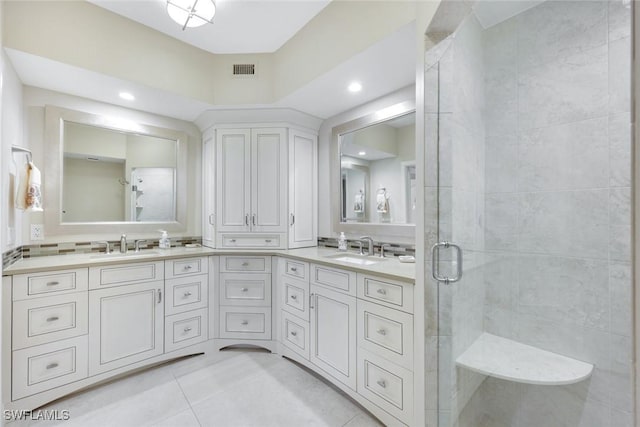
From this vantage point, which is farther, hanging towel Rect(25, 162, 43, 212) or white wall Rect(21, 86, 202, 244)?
white wall Rect(21, 86, 202, 244)

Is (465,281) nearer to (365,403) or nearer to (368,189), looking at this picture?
(365,403)

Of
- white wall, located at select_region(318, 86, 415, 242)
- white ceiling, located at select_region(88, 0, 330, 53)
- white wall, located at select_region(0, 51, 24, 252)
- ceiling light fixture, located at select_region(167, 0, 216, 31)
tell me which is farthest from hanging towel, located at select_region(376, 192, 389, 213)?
white wall, located at select_region(0, 51, 24, 252)

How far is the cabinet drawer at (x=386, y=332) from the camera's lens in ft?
5.03

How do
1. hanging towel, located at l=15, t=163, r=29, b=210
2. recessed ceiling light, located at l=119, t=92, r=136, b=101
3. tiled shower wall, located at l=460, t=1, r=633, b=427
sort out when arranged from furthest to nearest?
recessed ceiling light, located at l=119, t=92, r=136, b=101 < hanging towel, located at l=15, t=163, r=29, b=210 < tiled shower wall, located at l=460, t=1, r=633, b=427

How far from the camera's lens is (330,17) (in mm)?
1980

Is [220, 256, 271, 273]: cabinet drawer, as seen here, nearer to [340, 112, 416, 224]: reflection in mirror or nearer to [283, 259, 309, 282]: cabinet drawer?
[283, 259, 309, 282]: cabinet drawer

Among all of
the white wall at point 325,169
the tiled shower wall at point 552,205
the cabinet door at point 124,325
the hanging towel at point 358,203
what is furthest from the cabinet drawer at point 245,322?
the tiled shower wall at point 552,205

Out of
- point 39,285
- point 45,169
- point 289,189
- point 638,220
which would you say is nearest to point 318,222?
point 289,189

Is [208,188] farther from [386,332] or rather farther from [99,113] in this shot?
[386,332]

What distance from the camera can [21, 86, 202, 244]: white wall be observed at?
219cm

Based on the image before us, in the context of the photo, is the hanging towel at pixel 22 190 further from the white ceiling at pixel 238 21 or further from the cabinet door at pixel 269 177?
the cabinet door at pixel 269 177

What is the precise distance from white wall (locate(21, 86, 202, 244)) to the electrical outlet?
32 millimetres

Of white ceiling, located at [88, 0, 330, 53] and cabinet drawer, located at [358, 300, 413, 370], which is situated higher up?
white ceiling, located at [88, 0, 330, 53]

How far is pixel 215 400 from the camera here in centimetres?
187
